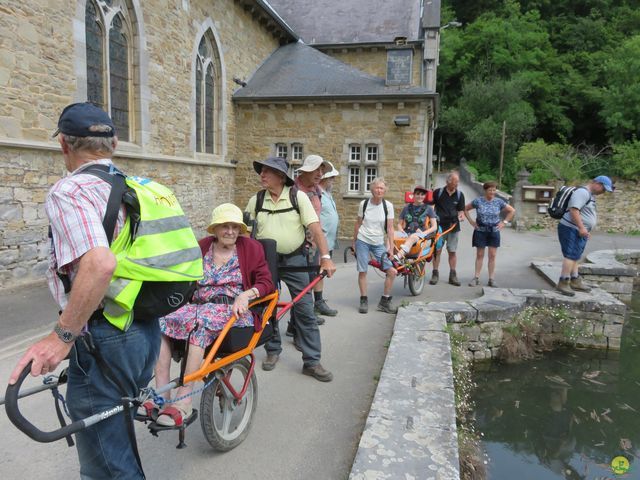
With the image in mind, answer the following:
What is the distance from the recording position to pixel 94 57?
29.6ft

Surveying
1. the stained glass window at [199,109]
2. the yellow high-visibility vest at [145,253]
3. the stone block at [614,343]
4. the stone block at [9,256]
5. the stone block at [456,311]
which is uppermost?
the stained glass window at [199,109]

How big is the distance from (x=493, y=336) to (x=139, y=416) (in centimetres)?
515

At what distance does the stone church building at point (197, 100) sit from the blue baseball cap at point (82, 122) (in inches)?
246

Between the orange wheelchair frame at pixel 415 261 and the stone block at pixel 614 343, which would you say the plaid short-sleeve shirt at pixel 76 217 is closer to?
the orange wheelchair frame at pixel 415 261

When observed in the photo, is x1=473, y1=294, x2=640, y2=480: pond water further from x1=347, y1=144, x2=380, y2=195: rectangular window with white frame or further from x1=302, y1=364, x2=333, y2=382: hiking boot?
x1=347, y1=144, x2=380, y2=195: rectangular window with white frame

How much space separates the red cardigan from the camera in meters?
3.11

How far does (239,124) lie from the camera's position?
14.9 meters

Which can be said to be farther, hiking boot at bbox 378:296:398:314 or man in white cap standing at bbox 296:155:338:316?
hiking boot at bbox 378:296:398:314

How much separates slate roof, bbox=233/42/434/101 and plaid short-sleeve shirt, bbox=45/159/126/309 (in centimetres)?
1244

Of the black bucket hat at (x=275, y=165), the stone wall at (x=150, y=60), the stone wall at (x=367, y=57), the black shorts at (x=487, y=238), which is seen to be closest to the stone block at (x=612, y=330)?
the black shorts at (x=487, y=238)

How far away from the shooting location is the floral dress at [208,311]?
276 cm

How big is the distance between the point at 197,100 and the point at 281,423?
11.5m

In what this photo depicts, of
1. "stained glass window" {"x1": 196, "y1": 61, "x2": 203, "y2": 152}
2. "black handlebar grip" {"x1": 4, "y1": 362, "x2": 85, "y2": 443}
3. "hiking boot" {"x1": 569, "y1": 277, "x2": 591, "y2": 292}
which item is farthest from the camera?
"stained glass window" {"x1": 196, "y1": 61, "x2": 203, "y2": 152}

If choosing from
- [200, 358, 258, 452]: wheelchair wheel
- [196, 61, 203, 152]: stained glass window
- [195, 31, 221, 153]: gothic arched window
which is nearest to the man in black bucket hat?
[200, 358, 258, 452]: wheelchair wheel
